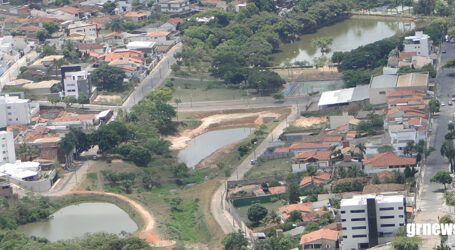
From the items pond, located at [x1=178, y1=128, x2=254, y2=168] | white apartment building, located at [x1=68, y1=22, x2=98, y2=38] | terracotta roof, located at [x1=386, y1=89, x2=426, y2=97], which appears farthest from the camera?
white apartment building, located at [x1=68, y1=22, x2=98, y2=38]

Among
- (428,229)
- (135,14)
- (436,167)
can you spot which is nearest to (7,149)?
(436,167)

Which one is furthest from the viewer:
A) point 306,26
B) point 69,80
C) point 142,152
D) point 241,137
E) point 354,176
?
point 306,26

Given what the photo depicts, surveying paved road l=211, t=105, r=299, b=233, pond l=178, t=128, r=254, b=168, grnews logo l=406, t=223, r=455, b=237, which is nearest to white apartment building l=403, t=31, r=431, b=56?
paved road l=211, t=105, r=299, b=233

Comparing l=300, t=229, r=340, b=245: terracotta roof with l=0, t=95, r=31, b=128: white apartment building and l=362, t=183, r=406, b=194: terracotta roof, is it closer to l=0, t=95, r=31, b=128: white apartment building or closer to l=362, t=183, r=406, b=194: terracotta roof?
l=362, t=183, r=406, b=194: terracotta roof

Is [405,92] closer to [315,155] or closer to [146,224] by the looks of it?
[315,155]

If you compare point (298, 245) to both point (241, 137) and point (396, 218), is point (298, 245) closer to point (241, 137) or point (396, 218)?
point (396, 218)

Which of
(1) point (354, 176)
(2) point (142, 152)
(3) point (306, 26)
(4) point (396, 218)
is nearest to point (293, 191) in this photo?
(1) point (354, 176)
